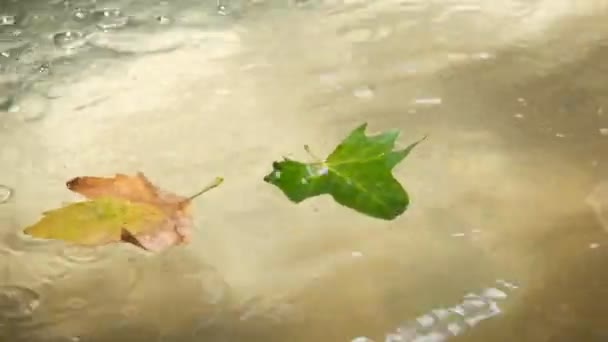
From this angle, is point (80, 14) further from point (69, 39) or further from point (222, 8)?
point (222, 8)

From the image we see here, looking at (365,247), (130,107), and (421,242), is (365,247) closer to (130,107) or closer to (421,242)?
(421,242)

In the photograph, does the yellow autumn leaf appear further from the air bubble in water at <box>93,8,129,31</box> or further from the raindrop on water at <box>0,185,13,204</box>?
the air bubble in water at <box>93,8,129,31</box>

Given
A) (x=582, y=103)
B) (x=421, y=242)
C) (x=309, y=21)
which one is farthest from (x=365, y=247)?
(x=309, y=21)

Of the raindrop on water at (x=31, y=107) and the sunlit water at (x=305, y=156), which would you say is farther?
the raindrop on water at (x=31, y=107)

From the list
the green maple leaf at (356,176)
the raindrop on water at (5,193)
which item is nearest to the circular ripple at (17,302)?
the raindrop on water at (5,193)

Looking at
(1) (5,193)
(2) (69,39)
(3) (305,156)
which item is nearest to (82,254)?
(1) (5,193)

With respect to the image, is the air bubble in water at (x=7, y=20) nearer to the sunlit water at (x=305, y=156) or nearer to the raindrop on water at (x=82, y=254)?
the sunlit water at (x=305, y=156)
